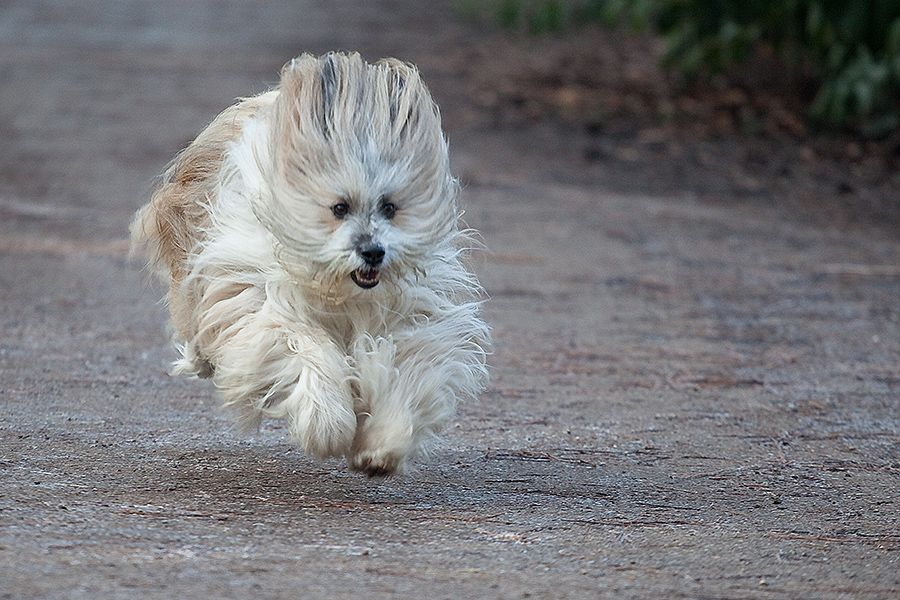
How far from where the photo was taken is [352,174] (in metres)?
4.15

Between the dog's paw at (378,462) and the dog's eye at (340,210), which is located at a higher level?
the dog's eye at (340,210)

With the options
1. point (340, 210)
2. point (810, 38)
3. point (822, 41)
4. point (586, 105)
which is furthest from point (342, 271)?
point (586, 105)

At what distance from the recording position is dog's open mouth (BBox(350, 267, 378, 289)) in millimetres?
4199

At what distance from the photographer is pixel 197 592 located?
361 cm

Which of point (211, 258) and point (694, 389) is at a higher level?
point (211, 258)

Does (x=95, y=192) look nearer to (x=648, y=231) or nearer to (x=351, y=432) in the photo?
(x=648, y=231)

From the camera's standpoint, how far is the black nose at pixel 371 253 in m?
4.11

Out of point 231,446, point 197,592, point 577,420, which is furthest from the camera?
point 577,420

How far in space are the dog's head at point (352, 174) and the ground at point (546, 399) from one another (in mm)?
Answer: 973

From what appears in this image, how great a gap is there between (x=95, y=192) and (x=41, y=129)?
242cm

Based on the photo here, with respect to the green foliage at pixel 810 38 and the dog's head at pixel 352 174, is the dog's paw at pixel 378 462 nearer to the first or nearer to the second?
the dog's head at pixel 352 174

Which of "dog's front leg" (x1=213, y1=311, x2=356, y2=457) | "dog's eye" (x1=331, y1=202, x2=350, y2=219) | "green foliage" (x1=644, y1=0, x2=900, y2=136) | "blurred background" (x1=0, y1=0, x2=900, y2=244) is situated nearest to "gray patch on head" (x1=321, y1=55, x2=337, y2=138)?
"dog's eye" (x1=331, y1=202, x2=350, y2=219)

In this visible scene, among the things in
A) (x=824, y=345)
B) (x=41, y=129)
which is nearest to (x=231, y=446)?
(x=824, y=345)

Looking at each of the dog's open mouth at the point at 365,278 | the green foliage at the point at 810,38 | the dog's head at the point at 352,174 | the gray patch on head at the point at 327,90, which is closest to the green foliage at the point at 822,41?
the green foliage at the point at 810,38
